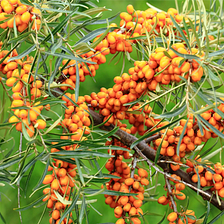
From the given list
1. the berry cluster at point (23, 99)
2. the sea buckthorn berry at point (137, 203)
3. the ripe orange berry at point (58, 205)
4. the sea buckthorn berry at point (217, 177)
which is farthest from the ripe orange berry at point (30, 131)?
the sea buckthorn berry at point (217, 177)

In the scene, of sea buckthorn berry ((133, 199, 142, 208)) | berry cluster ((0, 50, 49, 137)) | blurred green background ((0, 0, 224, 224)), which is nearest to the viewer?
berry cluster ((0, 50, 49, 137))

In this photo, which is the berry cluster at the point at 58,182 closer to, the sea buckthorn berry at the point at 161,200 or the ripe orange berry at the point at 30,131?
the ripe orange berry at the point at 30,131

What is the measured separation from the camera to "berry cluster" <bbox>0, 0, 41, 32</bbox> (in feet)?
1.24

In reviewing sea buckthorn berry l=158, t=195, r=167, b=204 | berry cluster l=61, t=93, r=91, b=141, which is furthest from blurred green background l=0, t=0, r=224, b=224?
berry cluster l=61, t=93, r=91, b=141

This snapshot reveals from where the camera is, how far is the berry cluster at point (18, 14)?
379 millimetres

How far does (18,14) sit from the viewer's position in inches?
15.2

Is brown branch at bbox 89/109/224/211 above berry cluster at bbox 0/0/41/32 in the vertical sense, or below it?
below

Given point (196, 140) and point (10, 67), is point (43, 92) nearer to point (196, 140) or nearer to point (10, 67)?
point (10, 67)

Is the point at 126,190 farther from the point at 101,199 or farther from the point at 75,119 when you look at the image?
the point at 101,199

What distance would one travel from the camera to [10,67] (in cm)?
43

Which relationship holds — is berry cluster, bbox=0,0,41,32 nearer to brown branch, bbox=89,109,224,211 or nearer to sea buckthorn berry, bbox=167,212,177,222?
brown branch, bbox=89,109,224,211

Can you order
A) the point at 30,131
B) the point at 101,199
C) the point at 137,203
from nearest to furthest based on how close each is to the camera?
the point at 30,131
the point at 137,203
the point at 101,199

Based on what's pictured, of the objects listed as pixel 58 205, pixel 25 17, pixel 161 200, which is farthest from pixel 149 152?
pixel 25 17

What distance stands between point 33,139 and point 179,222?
0.31m
